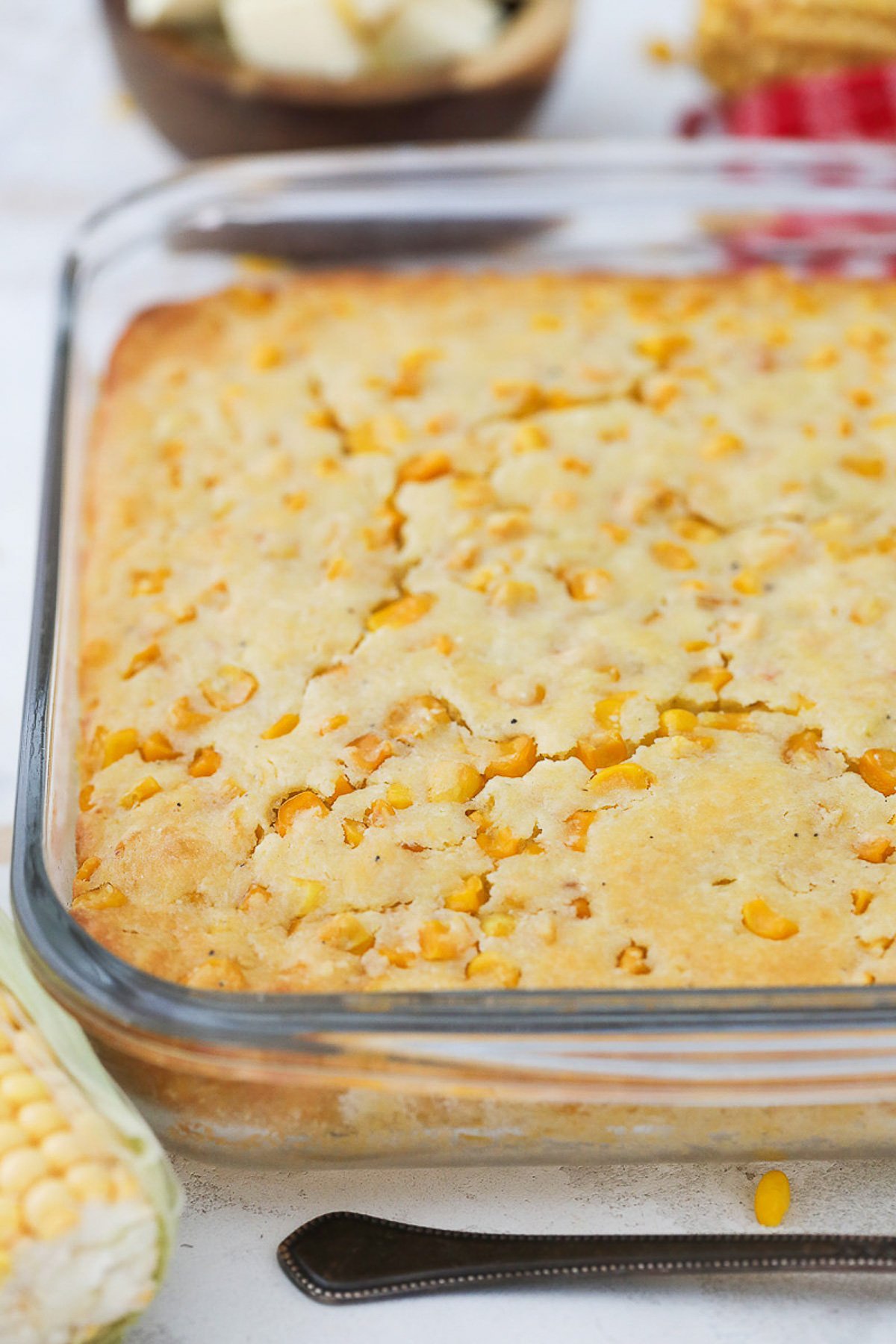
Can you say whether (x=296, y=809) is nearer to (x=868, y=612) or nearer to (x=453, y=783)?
(x=453, y=783)

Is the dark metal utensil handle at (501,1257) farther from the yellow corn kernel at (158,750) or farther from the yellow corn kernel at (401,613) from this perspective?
the yellow corn kernel at (401,613)

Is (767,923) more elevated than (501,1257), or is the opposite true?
(767,923)

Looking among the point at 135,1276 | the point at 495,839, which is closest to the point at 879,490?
the point at 495,839

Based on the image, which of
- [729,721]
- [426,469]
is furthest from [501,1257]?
[426,469]

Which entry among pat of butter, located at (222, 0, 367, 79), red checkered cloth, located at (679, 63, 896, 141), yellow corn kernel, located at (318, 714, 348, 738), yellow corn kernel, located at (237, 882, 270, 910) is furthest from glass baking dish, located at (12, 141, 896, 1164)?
red checkered cloth, located at (679, 63, 896, 141)

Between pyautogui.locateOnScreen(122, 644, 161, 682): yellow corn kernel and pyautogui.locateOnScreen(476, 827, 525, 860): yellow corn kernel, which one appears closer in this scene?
pyautogui.locateOnScreen(476, 827, 525, 860): yellow corn kernel

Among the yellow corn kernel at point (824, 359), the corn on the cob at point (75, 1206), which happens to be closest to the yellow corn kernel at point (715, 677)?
the yellow corn kernel at point (824, 359)

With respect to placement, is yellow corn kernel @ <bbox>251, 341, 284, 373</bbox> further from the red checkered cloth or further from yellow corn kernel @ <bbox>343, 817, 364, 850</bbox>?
the red checkered cloth
